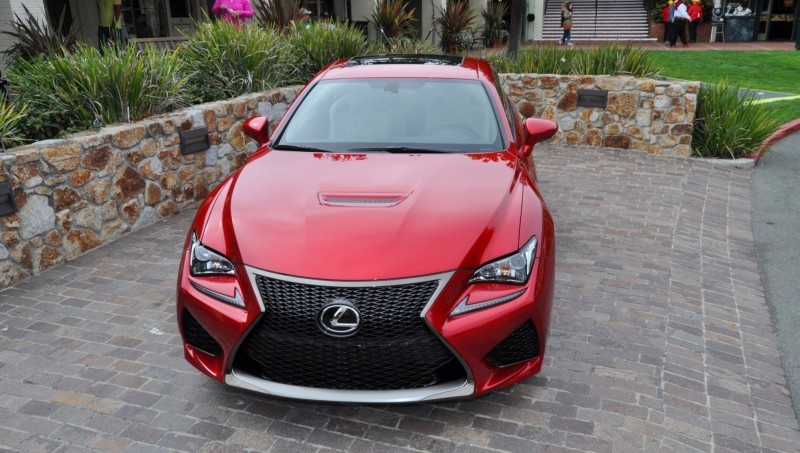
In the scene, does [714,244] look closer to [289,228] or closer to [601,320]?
[601,320]

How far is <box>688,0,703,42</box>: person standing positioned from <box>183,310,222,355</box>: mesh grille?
95.4 ft

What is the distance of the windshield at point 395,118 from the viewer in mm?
4547

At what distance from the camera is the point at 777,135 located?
35.7ft

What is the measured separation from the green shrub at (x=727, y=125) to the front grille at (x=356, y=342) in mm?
7783

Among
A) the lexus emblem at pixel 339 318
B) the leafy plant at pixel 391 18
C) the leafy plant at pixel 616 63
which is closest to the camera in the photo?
the lexus emblem at pixel 339 318

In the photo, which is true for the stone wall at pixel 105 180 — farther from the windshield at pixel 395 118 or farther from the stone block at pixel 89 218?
the windshield at pixel 395 118

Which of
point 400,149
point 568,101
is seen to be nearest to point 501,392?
point 400,149

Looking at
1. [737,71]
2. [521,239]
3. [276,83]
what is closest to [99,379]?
[521,239]

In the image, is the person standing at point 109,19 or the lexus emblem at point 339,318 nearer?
the lexus emblem at point 339,318

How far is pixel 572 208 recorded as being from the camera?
718 centimetres

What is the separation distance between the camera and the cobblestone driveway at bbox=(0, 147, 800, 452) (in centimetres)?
340

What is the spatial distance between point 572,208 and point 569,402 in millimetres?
3793

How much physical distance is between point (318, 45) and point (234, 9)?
2.09 metres

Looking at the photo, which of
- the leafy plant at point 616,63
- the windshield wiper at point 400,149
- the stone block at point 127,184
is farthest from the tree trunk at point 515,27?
the windshield wiper at point 400,149
